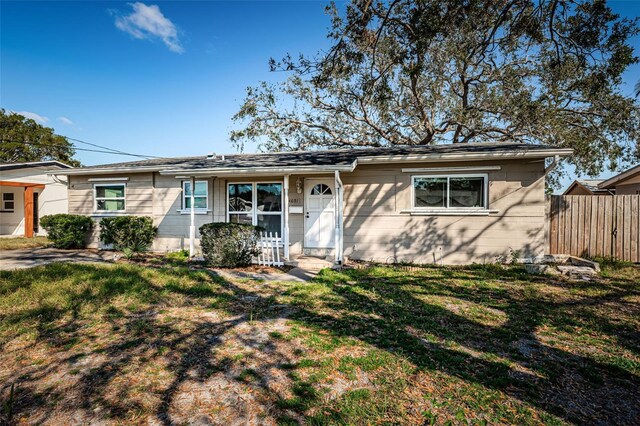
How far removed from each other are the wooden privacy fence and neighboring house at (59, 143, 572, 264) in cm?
104

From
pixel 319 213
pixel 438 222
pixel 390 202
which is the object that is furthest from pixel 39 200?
pixel 438 222

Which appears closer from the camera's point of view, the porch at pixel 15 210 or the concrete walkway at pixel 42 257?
the concrete walkway at pixel 42 257

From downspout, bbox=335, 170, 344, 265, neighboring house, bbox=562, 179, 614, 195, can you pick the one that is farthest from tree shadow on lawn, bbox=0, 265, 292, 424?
neighboring house, bbox=562, 179, 614, 195

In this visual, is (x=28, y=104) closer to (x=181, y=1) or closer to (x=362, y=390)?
(x=181, y=1)

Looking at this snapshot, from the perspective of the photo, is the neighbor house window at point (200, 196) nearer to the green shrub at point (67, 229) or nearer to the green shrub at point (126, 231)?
the green shrub at point (126, 231)

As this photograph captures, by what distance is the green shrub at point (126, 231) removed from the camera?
1008cm

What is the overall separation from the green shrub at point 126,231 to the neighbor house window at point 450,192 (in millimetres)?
8641

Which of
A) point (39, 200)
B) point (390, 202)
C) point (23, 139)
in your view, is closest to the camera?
point (390, 202)

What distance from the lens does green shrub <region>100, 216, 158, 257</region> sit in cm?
1008

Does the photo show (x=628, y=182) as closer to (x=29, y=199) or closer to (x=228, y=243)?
(x=228, y=243)

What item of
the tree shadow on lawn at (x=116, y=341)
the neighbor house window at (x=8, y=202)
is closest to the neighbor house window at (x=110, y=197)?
the tree shadow on lawn at (x=116, y=341)

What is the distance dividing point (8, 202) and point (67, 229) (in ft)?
31.6

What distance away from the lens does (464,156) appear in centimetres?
813

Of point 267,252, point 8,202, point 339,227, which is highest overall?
point 8,202
